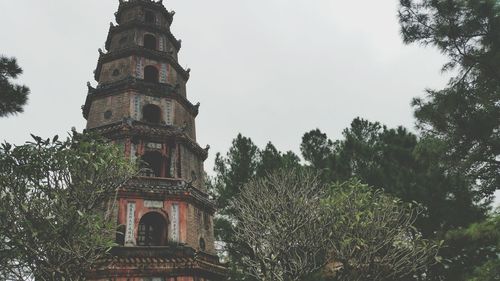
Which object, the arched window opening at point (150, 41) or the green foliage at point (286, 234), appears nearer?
the green foliage at point (286, 234)

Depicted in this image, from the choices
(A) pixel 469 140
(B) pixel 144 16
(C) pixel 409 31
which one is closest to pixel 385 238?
(A) pixel 469 140

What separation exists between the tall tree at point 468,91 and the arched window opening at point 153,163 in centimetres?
1167

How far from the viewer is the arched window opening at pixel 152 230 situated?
51.8 ft

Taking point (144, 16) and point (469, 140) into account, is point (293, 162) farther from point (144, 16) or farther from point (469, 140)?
point (469, 140)

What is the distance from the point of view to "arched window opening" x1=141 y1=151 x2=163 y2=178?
17297mm

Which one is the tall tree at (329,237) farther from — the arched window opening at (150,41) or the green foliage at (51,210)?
the arched window opening at (150,41)

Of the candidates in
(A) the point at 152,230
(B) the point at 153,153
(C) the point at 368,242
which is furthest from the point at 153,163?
(C) the point at 368,242

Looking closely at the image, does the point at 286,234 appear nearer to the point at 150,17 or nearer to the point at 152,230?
the point at 152,230

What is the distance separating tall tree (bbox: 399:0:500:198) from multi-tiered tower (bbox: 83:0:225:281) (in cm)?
981

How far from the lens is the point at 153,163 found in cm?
1778

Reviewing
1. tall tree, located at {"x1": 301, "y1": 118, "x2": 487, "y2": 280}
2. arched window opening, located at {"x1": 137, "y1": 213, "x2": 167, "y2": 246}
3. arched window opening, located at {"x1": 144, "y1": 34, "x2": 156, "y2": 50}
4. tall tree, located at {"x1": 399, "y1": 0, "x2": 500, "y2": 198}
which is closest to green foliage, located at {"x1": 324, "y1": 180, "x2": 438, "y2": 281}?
tall tree, located at {"x1": 301, "y1": 118, "x2": 487, "y2": 280}

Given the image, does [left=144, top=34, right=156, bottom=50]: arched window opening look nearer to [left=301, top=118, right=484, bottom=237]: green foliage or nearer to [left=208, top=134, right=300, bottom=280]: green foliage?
[left=208, top=134, right=300, bottom=280]: green foliage

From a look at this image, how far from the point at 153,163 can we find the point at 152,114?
267 cm

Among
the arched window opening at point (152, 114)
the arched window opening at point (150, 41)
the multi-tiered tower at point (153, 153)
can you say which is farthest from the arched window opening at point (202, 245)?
the arched window opening at point (150, 41)
